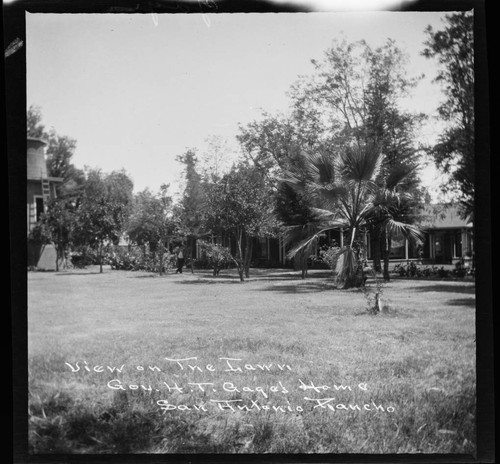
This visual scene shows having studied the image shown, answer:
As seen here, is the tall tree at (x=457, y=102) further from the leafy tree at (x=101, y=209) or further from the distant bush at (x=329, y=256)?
the leafy tree at (x=101, y=209)

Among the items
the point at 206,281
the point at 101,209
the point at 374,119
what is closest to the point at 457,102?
the point at 374,119

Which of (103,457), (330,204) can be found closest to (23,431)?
(103,457)

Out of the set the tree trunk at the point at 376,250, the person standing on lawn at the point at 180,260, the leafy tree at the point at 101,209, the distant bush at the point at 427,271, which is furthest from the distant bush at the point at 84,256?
the distant bush at the point at 427,271

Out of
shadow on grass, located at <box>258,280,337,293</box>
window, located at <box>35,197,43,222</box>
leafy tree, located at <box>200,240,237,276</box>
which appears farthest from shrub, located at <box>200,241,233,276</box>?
window, located at <box>35,197,43,222</box>

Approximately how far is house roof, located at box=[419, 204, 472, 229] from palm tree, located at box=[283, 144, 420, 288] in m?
0.27

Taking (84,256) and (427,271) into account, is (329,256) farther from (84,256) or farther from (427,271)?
(84,256)

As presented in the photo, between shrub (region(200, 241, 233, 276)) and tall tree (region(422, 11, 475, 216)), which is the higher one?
tall tree (region(422, 11, 475, 216))

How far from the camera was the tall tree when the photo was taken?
4020 millimetres

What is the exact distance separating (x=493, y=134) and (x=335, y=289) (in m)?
1.76

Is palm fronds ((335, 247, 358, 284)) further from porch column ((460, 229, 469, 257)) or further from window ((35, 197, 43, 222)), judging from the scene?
window ((35, 197, 43, 222))

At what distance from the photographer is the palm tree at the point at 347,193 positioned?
4.31 meters

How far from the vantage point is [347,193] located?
436 cm

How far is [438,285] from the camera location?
422 centimetres

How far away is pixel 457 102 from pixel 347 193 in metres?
1.12
